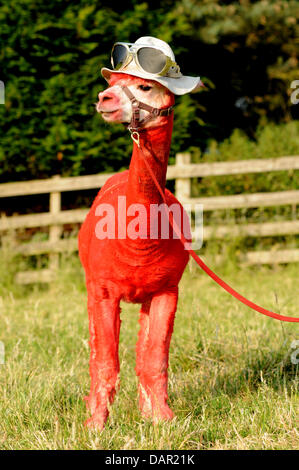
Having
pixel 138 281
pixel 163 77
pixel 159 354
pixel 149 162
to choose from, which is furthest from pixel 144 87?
pixel 159 354

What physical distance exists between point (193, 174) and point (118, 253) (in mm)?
5041

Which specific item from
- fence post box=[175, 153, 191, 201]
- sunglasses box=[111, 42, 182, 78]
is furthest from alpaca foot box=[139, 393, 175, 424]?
fence post box=[175, 153, 191, 201]

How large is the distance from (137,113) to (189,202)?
5.25 meters

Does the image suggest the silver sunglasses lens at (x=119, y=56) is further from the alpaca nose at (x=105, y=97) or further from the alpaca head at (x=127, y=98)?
the alpaca nose at (x=105, y=97)

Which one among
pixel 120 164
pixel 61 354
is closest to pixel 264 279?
pixel 120 164

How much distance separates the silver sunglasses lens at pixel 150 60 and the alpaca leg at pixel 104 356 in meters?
1.06

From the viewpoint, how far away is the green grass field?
116 inches

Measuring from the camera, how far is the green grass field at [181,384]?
2.94 metres

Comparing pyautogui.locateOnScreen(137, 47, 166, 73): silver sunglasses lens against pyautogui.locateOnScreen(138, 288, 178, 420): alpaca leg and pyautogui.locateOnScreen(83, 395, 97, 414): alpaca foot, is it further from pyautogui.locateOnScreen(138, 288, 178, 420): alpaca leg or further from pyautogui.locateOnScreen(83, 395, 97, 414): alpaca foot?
pyautogui.locateOnScreen(83, 395, 97, 414): alpaca foot

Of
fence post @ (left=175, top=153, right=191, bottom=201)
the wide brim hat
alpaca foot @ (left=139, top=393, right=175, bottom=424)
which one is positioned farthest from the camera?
fence post @ (left=175, top=153, right=191, bottom=201)

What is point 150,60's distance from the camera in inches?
110

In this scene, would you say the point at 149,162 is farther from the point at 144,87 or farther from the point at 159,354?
the point at 159,354

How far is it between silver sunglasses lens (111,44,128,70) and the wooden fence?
4860 millimetres

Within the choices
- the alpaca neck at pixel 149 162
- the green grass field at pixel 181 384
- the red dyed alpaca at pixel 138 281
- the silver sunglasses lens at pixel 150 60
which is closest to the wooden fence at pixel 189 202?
the green grass field at pixel 181 384
